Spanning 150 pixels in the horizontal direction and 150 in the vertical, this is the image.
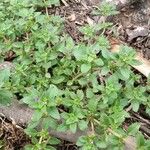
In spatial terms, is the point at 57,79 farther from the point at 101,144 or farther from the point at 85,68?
the point at 101,144

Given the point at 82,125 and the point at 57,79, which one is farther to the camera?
the point at 57,79

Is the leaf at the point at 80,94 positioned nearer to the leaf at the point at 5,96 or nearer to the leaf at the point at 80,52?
the leaf at the point at 80,52

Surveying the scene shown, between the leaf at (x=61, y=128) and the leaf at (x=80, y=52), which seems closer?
the leaf at (x=61, y=128)

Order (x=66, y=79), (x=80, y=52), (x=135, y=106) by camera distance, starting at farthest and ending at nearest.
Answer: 1. (x=66, y=79)
2. (x=80, y=52)
3. (x=135, y=106)

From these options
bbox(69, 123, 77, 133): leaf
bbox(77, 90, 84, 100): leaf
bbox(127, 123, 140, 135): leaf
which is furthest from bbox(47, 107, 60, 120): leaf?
bbox(127, 123, 140, 135): leaf

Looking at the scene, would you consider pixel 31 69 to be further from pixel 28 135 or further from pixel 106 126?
pixel 106 126

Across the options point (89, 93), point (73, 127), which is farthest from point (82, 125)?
point (89, 93)

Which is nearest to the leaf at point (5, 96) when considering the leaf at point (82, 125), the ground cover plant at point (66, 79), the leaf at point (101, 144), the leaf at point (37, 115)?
the ground cover plant at point (66, 79)

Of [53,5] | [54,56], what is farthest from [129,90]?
[53,5]
